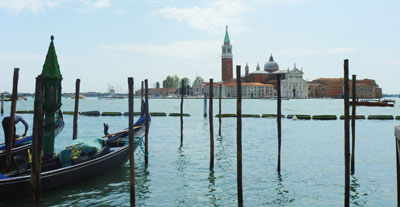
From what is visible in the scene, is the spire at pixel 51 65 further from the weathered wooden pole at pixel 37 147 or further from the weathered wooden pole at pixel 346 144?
the weathered wooden pole at pixel 346 144

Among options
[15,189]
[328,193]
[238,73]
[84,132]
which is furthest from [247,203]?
[84,132]

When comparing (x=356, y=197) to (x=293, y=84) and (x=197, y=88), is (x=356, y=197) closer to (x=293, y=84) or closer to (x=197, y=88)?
(x=293, y=84)

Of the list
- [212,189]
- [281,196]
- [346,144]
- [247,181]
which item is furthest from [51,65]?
[346,144]

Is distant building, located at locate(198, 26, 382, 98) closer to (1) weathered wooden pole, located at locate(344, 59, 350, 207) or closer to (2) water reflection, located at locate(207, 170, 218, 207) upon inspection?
(2) water reflection, located at locate(207, 170, 218, 207)

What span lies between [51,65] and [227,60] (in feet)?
411

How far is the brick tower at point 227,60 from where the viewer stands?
437ft

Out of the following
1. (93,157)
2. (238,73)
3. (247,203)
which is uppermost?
(238,73)

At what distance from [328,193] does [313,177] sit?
1.74 metres

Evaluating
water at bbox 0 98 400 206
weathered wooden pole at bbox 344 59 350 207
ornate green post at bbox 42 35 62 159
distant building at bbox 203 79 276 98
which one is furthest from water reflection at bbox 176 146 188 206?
distant building at bbox 203 79 276 98

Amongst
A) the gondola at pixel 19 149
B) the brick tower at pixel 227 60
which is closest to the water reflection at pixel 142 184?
the gondola at pixel 19 149

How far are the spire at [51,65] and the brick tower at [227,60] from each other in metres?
124

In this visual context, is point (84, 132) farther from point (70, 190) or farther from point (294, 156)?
point (70, 190)

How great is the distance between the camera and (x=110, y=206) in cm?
856

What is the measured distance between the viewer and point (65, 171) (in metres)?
9.21
